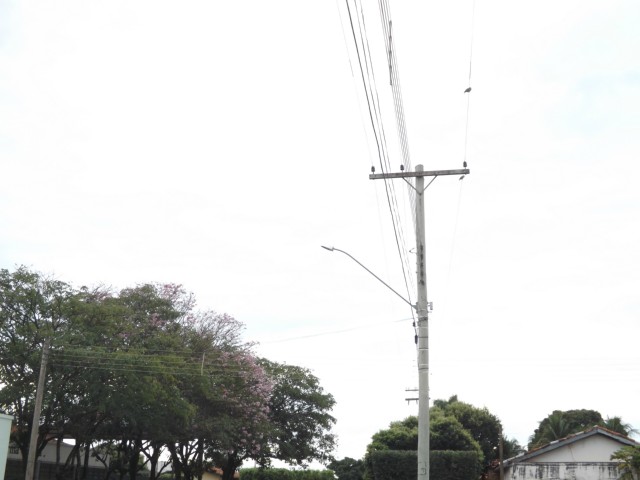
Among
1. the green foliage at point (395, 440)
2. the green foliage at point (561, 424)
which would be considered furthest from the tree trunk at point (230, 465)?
the green foliage at point (561, 424)

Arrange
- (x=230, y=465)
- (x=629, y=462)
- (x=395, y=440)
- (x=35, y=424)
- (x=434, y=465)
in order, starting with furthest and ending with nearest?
(x=230, y=465) < (x=395, y=440) < (x=434, y=465) < (x=629, y=462) < (x=35, y=424)

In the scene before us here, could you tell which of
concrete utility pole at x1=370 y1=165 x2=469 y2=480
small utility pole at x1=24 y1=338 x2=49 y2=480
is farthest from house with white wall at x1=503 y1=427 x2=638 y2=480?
small utility pole at x1=24 y1=338 x2=49 y2=480

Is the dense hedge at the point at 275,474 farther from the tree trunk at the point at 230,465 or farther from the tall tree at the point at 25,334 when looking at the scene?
the tall tree at the point at 25,334

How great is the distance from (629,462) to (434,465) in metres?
11.2

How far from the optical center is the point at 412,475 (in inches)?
1490

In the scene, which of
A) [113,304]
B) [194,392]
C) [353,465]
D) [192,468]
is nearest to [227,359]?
[194,392]

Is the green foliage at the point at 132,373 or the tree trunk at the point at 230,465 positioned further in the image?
the tree trunk at the point at 230,465

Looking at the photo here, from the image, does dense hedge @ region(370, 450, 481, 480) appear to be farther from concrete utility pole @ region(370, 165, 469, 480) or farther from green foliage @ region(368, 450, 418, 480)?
concrete utility pole @ region(370, 165, 469, 480)

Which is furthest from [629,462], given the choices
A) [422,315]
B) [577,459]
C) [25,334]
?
[25,334]

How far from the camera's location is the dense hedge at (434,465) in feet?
122

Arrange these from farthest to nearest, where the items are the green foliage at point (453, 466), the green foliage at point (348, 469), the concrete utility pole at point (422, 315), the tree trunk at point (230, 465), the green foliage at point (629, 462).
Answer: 1. the green foliage at point (348, 469)
2. the tree trunk at point (230, 465)
3. the green foliage at point (453, 466)
4. the green foliage at point (629, 462)
5. the concrete utility pole at point (422, 315)

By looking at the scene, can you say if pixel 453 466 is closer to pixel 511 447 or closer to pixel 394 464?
pixel 394 464

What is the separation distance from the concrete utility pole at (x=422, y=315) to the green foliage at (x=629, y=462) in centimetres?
1631

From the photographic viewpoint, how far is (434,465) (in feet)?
122
